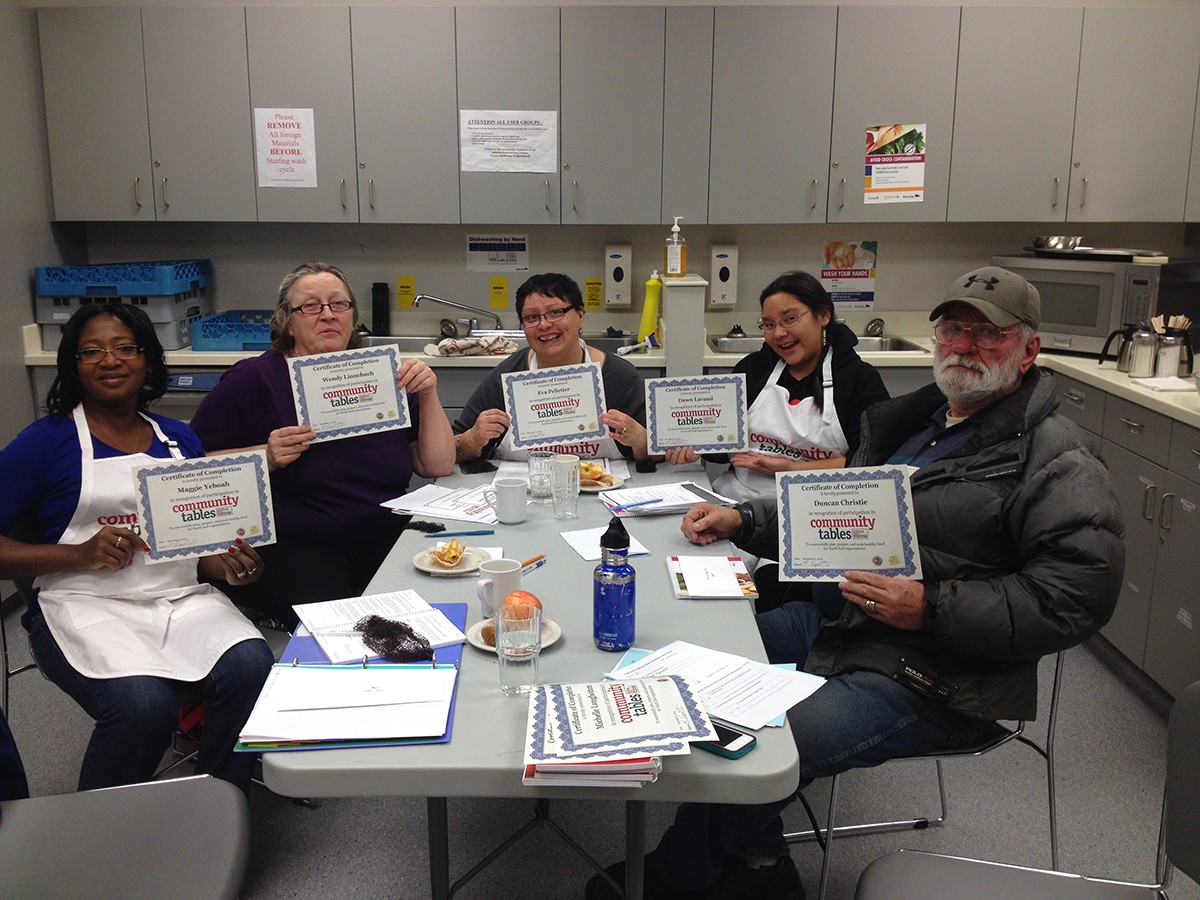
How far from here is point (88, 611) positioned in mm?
2119

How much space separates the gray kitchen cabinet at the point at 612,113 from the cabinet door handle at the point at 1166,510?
2.24m

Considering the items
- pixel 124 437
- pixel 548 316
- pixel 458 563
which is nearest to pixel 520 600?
pixel 458 563

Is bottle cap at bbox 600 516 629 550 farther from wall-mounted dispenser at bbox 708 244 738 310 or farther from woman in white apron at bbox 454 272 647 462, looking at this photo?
wall-mounted dispenser at bbox 708 244 738 310

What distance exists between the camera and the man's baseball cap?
2008mm

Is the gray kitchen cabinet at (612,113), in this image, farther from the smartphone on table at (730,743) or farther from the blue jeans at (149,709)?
the smartphone on table at (730,743)

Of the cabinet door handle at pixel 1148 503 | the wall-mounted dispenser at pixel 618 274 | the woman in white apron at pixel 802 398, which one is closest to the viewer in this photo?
the woman in white apron at pixel 802 398

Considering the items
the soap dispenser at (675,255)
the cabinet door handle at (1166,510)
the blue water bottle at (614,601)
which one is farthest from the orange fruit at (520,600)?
the soap dispenser at (675,255)

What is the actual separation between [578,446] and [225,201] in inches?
89.8

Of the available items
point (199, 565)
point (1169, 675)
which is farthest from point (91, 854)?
point (1169, 675)

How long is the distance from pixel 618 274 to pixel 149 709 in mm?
3007

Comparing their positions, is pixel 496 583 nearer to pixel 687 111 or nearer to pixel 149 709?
pixel 149 709

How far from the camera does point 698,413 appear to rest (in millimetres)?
2645

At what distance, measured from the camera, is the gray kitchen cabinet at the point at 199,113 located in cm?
400

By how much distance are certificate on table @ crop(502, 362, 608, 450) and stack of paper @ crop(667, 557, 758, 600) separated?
760 mm
